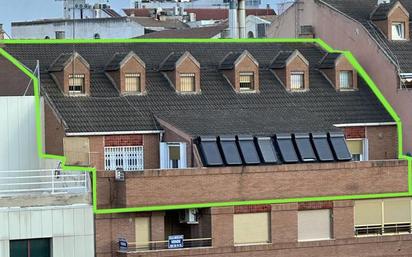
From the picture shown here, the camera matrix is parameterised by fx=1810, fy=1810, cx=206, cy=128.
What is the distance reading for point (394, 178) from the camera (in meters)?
73.3

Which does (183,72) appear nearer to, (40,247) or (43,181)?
(43,181)

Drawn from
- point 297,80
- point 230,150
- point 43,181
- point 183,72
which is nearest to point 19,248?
point 43,181

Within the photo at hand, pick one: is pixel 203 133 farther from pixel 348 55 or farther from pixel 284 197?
pixel 348 55

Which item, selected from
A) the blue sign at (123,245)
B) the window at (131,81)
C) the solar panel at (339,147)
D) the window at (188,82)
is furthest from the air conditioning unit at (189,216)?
the window at (188,82)

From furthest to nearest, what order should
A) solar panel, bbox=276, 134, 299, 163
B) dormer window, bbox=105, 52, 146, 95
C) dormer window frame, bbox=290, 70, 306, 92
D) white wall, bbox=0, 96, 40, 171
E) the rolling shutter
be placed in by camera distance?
dormer window frame, bbox=290, 70, 306, 92 < dormer window, bbox=105, 52, 146, 95 < the rolling shutter < white wall, bbox=0, 96, 40, 171 < solar panel, bbox=276, 134, 299, 163

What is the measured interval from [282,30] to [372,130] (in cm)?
1338

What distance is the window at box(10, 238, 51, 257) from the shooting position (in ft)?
221

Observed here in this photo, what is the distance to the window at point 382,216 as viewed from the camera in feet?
240

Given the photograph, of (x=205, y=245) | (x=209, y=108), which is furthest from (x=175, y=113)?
(x=205, y=245)

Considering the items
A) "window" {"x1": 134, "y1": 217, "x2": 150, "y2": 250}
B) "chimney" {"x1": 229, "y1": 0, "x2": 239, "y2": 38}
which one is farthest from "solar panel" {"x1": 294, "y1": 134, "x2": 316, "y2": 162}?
"chimney" {"x1": 229, "y1": 0, "x2": 239, "y2": 38}

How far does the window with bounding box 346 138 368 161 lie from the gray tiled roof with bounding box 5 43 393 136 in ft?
2.91

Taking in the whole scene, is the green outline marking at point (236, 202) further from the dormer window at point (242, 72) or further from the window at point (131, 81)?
the window at point (131, 81)

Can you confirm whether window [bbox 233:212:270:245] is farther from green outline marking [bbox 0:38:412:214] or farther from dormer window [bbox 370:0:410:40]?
dormer window [bbox 370:0:410:40]

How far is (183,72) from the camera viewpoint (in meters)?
75.4
